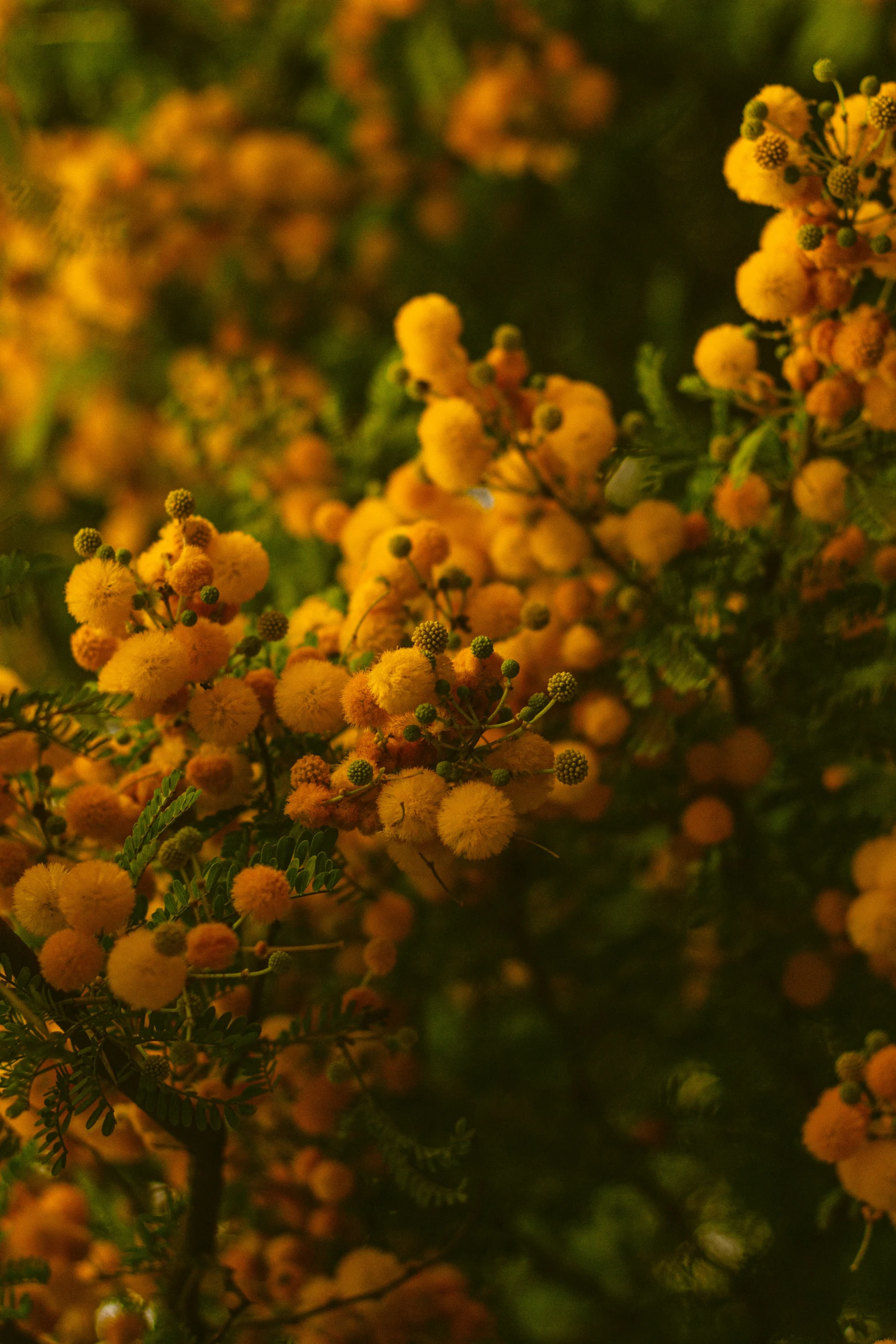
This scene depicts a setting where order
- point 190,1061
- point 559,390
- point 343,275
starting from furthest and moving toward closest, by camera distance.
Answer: point 343,275, point 559,390, point 190,1061

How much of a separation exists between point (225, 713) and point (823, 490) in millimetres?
526

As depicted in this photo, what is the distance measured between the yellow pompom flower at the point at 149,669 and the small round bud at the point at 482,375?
37 centimetres

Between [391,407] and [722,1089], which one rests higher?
[391,407]

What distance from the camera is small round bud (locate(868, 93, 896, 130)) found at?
2.67 feet

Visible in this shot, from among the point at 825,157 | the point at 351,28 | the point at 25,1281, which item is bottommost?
the point at 25,1281

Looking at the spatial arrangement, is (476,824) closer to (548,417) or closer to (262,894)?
(262,894)

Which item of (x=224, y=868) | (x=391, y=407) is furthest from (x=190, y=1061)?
(x=391, y=407)

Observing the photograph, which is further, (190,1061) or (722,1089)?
(722,1089)

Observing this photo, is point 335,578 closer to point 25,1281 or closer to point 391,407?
point 391,407

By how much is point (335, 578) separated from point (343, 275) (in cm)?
123

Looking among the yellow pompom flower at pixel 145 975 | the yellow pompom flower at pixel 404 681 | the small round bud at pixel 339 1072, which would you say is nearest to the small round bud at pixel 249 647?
the yellow pompom flower at pixel 404 681

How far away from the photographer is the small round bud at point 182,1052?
0.74 metres

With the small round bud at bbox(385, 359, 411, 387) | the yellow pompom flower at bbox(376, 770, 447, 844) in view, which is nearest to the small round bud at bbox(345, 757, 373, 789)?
the yellow pompom flower at bbox(376, 770, 447, 844)

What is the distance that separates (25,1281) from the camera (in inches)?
34.8
